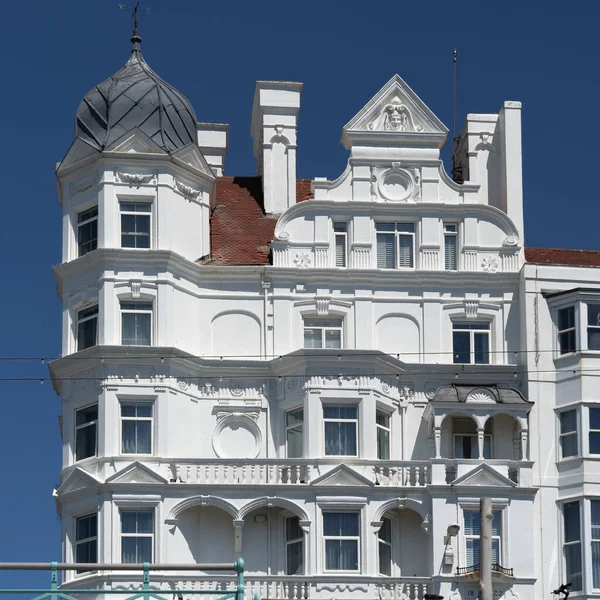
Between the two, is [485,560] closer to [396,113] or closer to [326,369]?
[326,369]

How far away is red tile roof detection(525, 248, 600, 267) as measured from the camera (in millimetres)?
65938

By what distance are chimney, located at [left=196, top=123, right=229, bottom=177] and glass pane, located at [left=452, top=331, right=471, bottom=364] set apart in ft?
38.1

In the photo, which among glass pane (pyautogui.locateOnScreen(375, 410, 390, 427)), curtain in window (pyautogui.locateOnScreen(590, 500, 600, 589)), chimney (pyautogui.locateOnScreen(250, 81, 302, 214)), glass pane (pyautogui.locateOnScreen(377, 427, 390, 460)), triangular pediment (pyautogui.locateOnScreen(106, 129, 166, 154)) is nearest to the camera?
curtain in window (pyautogui.locateOnScreen(590, 500, 600, 589))

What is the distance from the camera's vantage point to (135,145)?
209 feet

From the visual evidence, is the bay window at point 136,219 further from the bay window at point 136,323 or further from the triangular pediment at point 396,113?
the triangular pediment at point 396,113

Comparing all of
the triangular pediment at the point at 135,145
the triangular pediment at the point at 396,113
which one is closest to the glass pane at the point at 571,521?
the triangular pediment at the point at 396,113

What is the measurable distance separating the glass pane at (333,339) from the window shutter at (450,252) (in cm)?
435

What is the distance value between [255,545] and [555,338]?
1174 centimetres

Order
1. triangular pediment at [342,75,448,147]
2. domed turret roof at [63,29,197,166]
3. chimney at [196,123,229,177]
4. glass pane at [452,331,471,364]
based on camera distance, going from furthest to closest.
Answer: chimney at [196,123,229,177] < triangular pediment at [342,75,448,147] < glass pane at [452,331,471,364] < domed turret roof at [63,29,197,166]

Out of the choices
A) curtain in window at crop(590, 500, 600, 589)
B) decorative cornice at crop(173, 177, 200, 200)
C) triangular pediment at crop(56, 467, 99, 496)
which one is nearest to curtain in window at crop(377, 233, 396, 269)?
decorative cornice at crop(173, 177, 200, 200)

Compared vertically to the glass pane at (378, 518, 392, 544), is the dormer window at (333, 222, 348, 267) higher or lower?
higher

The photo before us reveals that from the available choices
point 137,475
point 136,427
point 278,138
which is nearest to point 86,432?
point 136,427

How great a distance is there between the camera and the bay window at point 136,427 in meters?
61.3

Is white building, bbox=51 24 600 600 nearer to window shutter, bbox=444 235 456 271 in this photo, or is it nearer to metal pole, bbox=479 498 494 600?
window shutter, bbox=444 235 456 271
